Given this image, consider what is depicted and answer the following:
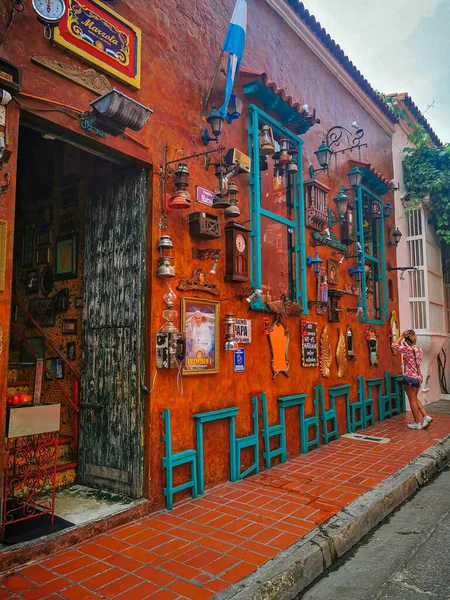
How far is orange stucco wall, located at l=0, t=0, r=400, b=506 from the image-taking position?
13.3 ft

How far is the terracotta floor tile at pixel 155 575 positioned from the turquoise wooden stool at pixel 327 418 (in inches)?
188

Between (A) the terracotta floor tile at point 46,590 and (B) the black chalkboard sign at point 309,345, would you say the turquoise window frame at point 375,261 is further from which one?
(A) the terracotta floor tile at point 46,590

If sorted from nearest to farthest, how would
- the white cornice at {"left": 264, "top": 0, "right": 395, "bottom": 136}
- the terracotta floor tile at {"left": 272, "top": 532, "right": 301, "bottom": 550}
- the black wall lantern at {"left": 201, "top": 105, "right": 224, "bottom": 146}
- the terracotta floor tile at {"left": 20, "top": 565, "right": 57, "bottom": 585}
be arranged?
the terracotta floor tile at {"left": 20, "top": 565, "right": 57, "bottom": 585} < the terracotta floor tile at {"left": 272, "top": 532, "right": 301, "bottom": 550} < the black wall lantern at {"left": 201, "top": 105, "right": 224, "bottom": 146} < the white cornice at {"left": 264, "top": 0, "right": 395, "bottom": 136}

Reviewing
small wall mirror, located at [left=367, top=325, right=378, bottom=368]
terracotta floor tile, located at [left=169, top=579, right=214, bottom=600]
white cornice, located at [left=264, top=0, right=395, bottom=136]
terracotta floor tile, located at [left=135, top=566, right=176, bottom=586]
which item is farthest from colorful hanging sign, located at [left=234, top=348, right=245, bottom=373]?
white cornice, located at [left=264, top=0, right=395, bottom=136]

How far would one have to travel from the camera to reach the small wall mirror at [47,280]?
20.2 feet

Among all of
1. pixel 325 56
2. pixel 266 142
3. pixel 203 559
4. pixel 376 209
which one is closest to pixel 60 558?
pixel 203 559

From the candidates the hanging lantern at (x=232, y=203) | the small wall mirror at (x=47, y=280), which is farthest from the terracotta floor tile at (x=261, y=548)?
the small wall mirror at (x=47, y=280)

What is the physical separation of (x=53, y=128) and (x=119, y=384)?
103 inches

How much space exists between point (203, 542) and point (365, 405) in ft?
20.3

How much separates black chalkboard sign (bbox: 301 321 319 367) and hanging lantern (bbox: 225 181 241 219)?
8.67 feet

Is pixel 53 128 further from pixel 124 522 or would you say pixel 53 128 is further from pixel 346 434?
pixel 346 434

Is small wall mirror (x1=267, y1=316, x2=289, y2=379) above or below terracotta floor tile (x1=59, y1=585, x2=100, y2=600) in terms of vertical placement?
above

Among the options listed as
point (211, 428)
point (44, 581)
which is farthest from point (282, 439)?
point (44, 581)

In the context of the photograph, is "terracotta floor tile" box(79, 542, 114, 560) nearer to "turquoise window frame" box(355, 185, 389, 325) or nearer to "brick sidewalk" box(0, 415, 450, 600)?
"brick sidewalk" box(0, 415, 450, 600)
